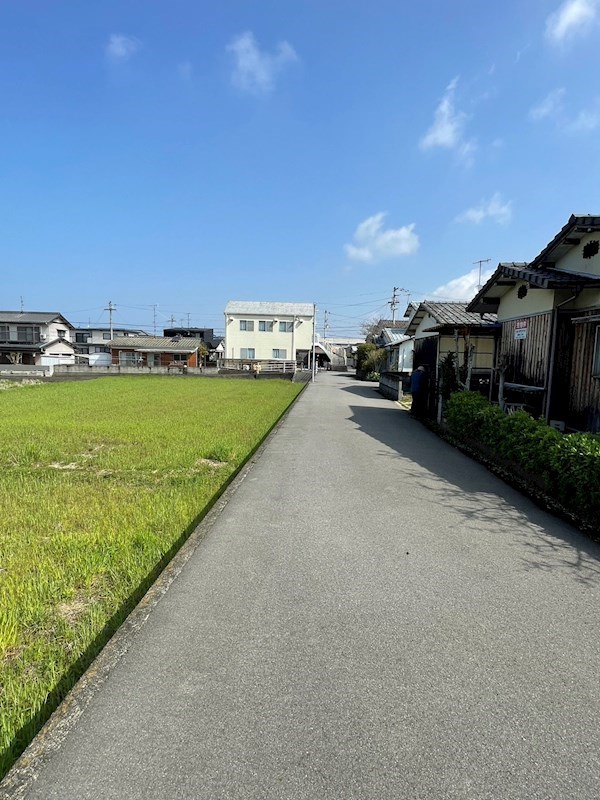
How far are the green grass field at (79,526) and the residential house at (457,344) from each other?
5.44 m

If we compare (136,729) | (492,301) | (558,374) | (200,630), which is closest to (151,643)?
(200,630)

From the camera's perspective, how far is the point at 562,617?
2707mm

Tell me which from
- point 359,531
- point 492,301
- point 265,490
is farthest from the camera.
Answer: point 492,301

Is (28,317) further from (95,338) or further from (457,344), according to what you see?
(457,344)

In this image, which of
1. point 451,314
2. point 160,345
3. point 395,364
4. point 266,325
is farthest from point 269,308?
point 451,314

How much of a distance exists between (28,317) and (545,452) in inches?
1915

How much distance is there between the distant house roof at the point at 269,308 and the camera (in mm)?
43781

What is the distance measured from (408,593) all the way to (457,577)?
473 mm

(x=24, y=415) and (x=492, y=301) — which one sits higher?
(x=492, y=301)

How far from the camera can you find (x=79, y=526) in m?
4.23

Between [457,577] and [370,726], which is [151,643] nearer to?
[370,726]

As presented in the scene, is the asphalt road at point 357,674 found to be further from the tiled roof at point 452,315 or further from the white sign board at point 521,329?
the tiled roof at point 452,315

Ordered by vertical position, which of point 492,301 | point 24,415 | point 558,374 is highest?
point 492,301

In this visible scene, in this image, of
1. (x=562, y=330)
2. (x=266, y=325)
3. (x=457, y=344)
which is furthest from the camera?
(x=266, y=325)
